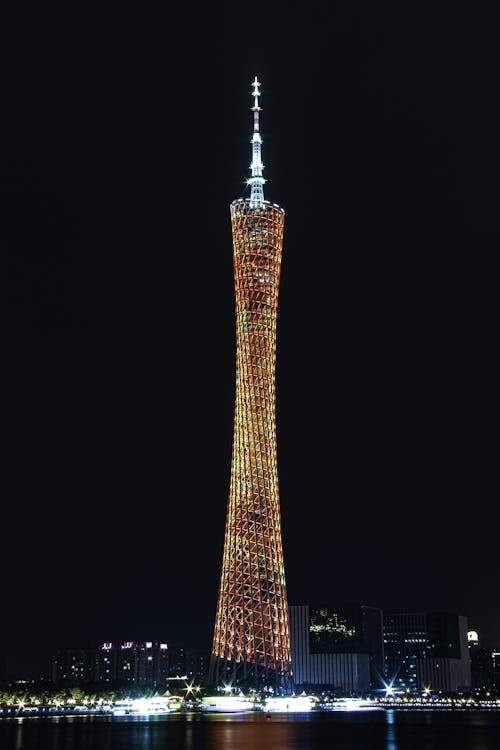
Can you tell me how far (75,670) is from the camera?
172m

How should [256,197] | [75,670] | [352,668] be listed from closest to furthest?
[256,197] < [352,668] < [75,670]

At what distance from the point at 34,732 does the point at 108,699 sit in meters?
36.7

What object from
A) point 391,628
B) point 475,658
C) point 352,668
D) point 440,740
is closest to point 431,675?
point 391,628

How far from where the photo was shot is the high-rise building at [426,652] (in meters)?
139

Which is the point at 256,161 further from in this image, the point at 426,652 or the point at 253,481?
the point at 426,652

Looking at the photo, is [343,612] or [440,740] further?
[343,612]

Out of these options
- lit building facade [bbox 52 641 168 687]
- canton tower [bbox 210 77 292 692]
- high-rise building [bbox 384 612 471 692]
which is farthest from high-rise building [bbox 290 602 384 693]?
canton tower [bbox 210 77 292 692]

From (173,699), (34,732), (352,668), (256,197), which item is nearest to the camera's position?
(34,732)

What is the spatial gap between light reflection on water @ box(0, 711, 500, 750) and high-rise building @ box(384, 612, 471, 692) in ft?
228

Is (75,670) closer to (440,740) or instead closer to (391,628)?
(391,628)

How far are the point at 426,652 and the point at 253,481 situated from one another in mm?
83438

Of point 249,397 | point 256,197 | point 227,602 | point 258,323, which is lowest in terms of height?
point 227,602

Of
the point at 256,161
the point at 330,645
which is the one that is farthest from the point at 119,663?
the point at 256,161

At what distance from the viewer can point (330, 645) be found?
120562 millimetres
